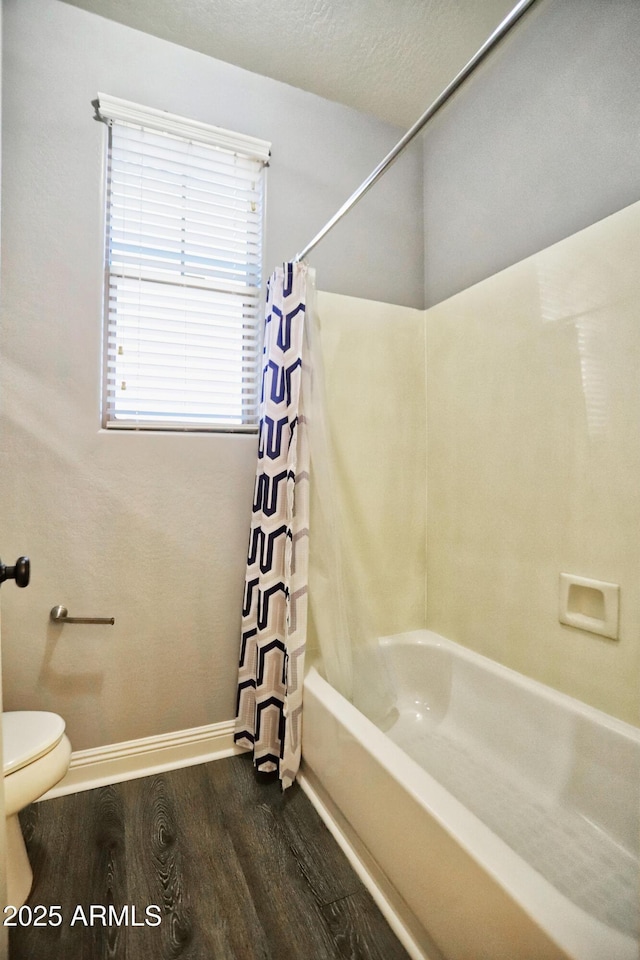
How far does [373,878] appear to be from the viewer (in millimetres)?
1324

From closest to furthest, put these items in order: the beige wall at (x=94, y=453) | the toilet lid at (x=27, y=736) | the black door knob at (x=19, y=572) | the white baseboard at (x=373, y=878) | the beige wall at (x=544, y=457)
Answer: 1. the black door knob at (x=19, y=572)
2. the white baseboard at (x=373, y=878)
3. the toilet lid at (x=27, y=736)
4. the beige wall at (x=544, y=457)
5. the beige wall at (x=94, y=453)

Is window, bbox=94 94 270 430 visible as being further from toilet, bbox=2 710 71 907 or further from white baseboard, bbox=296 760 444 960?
white baseboard, bbox=296 760 444 960

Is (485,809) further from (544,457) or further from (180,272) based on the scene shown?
(180,272)

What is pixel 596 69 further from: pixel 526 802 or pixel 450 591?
pixel 526 802

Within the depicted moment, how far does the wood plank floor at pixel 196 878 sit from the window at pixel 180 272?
1.38m

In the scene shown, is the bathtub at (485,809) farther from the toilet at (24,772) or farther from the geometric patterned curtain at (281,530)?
the toilet at (24,772)

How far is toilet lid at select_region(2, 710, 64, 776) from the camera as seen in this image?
1.25 metres

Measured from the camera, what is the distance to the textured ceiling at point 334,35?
171 centimetres

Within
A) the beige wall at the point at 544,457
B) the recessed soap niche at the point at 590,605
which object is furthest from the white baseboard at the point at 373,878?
the recessed soap niche at the point at 590,605

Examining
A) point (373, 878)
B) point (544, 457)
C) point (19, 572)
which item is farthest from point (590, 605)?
point (19, 572)

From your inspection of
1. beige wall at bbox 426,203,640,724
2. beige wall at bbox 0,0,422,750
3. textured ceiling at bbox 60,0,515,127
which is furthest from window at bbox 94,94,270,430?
beige wall at bbox 426,203,640,724

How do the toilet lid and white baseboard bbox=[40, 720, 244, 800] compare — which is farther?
white baseboard bbox=[40, 720, 244, 800]

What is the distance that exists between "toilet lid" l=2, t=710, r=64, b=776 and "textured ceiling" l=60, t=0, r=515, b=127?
2487 millimetres

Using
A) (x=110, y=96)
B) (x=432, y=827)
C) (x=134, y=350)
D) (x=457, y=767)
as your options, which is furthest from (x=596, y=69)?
(x=457, y=767)
